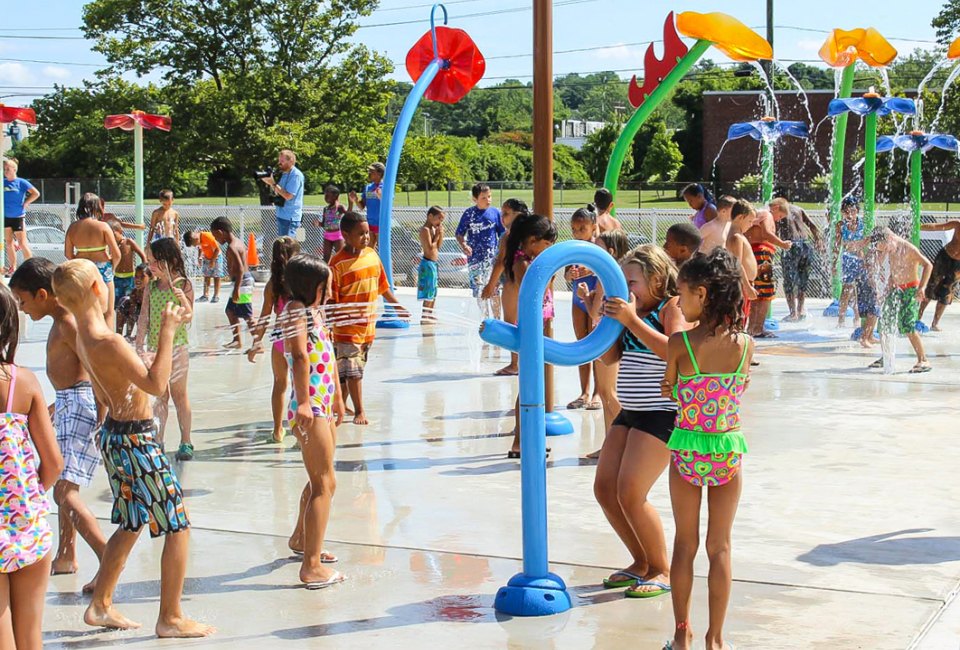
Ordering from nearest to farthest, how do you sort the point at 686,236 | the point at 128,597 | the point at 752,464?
1. the point at 128,597
2. the point at 686,236
3. the point at 752,464

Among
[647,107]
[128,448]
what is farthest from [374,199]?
[128,448]

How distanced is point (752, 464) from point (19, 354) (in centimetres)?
837

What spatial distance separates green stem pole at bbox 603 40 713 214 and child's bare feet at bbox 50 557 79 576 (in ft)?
32.3

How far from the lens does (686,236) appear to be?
6.29 meters

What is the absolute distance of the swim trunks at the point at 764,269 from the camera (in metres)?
13.4

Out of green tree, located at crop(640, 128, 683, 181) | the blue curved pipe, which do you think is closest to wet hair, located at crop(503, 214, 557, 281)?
the blue curved pipe

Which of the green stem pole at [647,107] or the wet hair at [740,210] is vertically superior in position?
the green stem pole at [647,107]

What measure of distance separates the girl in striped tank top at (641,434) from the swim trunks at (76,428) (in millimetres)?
2310

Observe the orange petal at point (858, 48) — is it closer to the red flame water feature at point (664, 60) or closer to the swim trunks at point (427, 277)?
the red flame water feature at point (664, 60)

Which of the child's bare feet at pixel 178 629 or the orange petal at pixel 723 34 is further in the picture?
the orange petal at pixel 723 34

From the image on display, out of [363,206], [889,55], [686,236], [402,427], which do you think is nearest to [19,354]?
[402,427]

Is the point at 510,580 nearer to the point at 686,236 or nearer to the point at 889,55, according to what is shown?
the point at 686,236

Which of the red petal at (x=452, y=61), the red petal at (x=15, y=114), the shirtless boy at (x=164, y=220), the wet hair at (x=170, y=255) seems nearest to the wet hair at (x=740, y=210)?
the wet hair at (x=170, y=255)

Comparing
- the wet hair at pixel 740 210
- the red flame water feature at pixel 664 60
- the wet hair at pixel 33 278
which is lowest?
the wet hair at pixel 33 278
